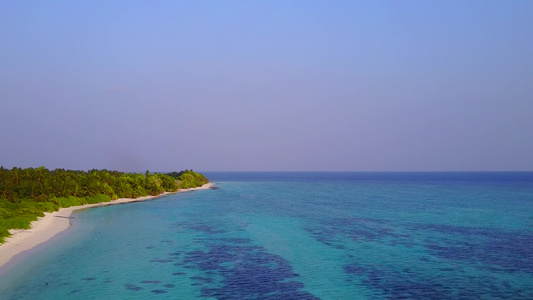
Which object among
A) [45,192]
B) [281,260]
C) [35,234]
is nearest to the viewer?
[281,260]

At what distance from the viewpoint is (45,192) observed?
196ft

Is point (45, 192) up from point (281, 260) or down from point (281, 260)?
up

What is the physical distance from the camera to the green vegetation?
43688 mm

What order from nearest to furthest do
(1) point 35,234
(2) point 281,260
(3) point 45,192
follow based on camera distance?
(2) point 281,260, (1) point 35,234, (3) point 45,192

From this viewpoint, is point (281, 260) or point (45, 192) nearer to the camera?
point (281, 260)

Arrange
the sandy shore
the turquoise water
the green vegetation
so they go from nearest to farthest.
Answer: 1. the turquoise water
2. the sandy shore
3. the green vegetation

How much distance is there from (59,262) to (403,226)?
34.9m

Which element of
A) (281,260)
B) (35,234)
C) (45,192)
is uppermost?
(45,192)

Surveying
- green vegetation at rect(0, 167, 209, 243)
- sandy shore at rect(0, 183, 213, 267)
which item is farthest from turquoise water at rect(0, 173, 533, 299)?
green vegetation at rect(0, 167, 209, 243)

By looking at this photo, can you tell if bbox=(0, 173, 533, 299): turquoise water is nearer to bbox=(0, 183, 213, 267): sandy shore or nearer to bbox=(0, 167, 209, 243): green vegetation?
bbox=(0, 183, 213, 267): sandy shore

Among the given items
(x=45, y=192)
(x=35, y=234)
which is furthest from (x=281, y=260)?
(x=45, y=192)

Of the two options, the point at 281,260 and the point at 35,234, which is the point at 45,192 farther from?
the point at 281,260

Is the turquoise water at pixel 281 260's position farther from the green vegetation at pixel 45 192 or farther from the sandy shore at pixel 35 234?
the green vegetation at pixel 45 192

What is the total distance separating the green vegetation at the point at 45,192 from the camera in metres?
43.7
